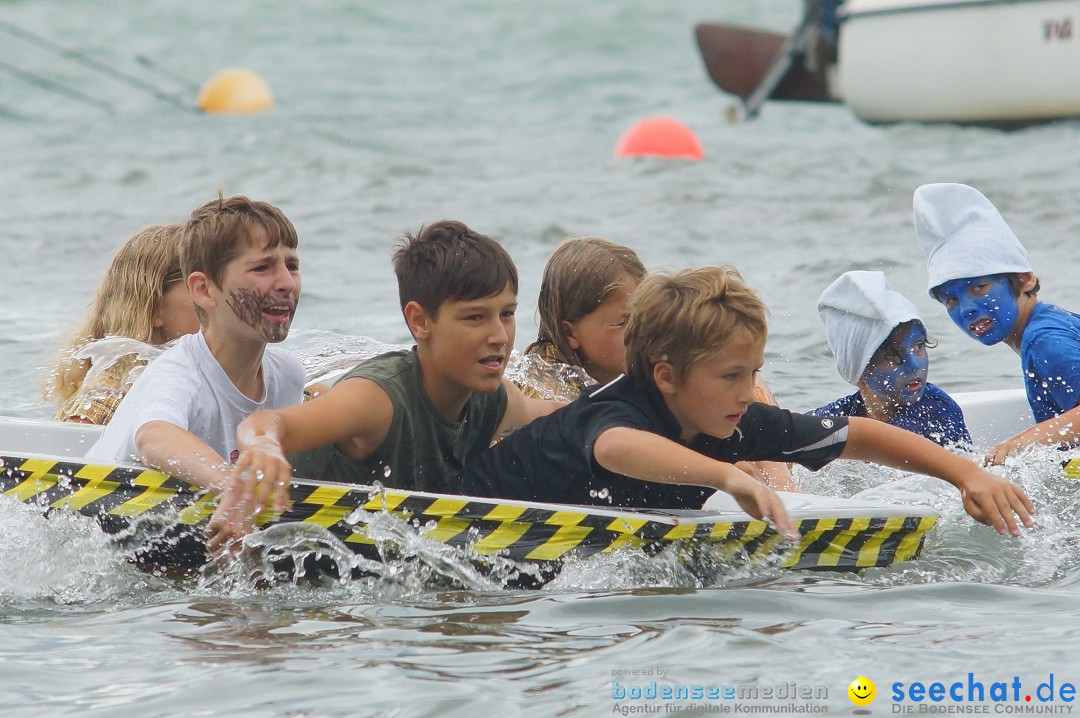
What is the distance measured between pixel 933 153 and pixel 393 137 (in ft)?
20.6

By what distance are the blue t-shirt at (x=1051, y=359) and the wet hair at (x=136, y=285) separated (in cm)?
285

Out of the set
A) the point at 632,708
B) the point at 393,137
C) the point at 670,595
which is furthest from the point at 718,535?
the point at 393,137

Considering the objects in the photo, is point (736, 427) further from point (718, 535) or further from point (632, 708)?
point (632, 708)

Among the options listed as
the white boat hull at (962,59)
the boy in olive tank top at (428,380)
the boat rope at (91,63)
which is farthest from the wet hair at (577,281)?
the boat rope at (91,63)

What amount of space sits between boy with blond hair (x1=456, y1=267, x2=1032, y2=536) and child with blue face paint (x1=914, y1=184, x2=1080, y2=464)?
857mm

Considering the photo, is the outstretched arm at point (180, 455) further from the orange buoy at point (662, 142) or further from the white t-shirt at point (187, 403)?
the orange buoy at point (662, 142)

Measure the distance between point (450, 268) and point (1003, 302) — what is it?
1.99 metres

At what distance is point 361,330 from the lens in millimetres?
8125

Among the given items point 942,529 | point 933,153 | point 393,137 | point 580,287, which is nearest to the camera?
point 942,529

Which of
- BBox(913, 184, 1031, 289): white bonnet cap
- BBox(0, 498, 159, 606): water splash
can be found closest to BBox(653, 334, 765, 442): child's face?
BBox(913, 184, 1031, 289): white bonnet cap

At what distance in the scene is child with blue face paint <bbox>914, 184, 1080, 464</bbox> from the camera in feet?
15.1

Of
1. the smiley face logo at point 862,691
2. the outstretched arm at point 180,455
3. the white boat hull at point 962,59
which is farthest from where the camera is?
the white boat hull at point 962,59

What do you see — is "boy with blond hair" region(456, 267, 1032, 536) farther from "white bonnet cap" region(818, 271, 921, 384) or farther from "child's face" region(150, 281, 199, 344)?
"child's face" region(150, 281, 199, 344)

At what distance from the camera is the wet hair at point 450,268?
3.86 meters
